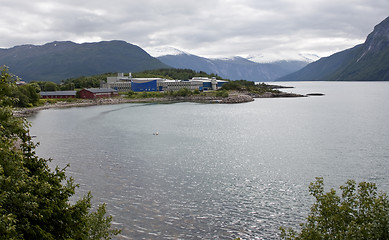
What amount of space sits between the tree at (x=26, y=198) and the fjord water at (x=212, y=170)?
26.7 feet

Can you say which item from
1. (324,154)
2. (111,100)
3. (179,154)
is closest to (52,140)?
(179,154)

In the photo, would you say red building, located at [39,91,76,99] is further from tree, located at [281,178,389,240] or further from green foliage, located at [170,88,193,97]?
tree, located at [281,178,389,240]

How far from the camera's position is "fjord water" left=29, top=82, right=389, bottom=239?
20.9m

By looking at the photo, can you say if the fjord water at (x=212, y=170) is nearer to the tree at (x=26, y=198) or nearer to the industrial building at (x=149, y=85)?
the tree at (x=26, y=198)

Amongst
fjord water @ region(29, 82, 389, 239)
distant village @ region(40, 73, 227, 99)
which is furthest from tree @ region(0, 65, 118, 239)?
distant village @ region(40, 73, 227, 99)

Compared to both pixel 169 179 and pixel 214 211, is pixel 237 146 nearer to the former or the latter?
pixel 169 179

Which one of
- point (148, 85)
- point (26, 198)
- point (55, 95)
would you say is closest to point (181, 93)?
point (148, 85)

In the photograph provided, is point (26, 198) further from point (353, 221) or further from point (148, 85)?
point (148, 85)

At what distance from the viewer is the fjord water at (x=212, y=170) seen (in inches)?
822

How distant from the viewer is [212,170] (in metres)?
32.2

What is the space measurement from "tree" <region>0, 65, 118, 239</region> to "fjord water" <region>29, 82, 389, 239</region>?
8133 mm

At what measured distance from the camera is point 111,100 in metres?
137

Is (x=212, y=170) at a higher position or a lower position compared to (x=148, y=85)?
lower

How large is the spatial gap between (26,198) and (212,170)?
951 inches
